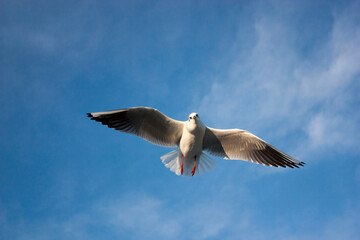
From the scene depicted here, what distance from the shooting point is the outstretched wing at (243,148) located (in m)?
7.41

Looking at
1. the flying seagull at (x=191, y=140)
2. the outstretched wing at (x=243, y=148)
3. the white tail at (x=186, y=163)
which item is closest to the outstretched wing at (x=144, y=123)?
the flying seagull at (x=191, y=140)

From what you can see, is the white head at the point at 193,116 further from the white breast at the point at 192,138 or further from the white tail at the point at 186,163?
the white tail at the point at 186,163

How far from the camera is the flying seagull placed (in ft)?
23.4

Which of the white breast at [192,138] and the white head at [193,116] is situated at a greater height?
the white head at [193,116]

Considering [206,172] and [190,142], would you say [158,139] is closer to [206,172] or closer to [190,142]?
[190,142]

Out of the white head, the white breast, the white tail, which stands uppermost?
the white head

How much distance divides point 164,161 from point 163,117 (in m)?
1.17

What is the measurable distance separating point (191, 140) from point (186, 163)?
0.79 meters

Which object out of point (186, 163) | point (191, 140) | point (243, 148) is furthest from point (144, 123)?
point (243, 148)

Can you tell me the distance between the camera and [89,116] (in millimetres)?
7137

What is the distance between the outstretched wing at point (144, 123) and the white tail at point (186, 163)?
→ 1.40ft

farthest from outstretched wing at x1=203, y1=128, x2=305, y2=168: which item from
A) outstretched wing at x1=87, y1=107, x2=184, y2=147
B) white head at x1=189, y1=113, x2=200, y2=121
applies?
outstretched wing at x1=87, y1=107, x2=184, y2=147

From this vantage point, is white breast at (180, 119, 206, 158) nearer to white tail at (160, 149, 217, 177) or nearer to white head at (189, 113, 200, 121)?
white head at (189, 113, 200, 121)

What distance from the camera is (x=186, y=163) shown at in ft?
25.2
